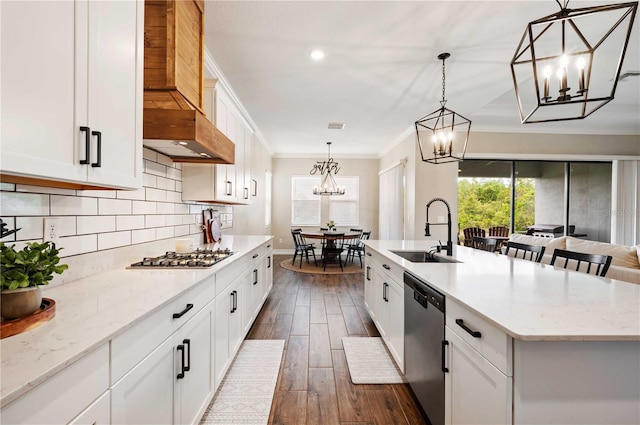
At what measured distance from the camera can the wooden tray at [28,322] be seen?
2.60ft

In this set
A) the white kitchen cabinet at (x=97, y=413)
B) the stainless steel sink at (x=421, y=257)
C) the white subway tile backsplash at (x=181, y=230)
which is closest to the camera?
the white kitchen cabinet at (x=97, y=413)

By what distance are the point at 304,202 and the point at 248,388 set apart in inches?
248

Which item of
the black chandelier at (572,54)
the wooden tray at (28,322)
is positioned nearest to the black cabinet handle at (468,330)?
the black chandelier at (572,54)

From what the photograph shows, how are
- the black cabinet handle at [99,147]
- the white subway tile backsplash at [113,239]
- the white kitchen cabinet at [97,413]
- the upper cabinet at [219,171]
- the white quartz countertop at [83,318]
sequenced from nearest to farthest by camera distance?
the white quartz countertop at [83,318] → the white kitchen cabinet at [97,413] → the black cabinet handle at [99,147] → the white subway tile backsplash at [113,239] → the upper cabinet at [219,171]

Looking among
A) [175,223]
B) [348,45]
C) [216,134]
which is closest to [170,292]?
[216,134]

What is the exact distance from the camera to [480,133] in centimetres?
540

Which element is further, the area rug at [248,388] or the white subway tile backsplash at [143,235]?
the white subway tile backsplash at [143,235]

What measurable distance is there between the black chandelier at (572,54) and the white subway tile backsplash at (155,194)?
8.14 ft

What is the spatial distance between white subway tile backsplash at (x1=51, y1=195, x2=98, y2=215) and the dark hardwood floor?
1.60m

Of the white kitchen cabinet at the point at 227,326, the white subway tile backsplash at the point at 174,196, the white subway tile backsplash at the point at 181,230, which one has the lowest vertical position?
the white kitchen cabinet at the point at 227,326

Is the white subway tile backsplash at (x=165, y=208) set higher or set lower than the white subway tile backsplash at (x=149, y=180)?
lower

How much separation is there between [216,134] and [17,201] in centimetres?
119

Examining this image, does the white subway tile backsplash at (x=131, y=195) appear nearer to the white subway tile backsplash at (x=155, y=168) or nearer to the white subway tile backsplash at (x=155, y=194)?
the white subway tile backsplash at (x=155, y=194)

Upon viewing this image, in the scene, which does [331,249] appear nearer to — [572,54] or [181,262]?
[181,262]
